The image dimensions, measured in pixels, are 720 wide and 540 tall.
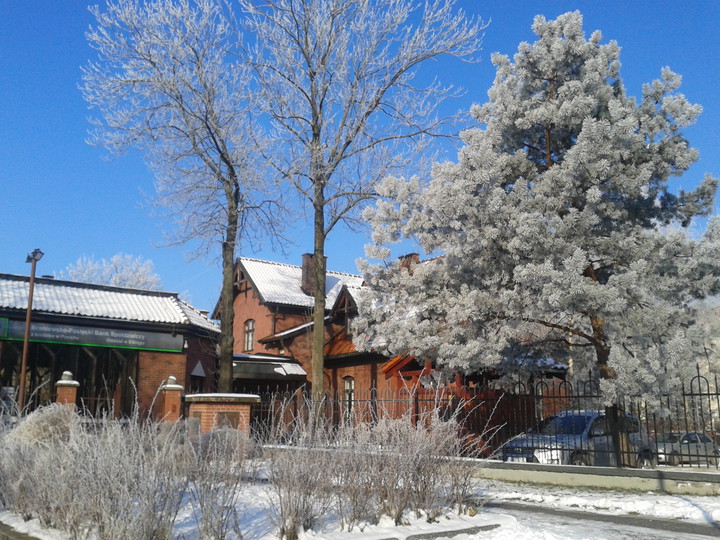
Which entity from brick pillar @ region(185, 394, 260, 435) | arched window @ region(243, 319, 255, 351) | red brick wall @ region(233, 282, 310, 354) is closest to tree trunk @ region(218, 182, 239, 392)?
brick pillar @ region(185, 394, 260, 435)

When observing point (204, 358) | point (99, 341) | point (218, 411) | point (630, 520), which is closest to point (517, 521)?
point (630, 520)

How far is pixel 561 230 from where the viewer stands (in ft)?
44.4

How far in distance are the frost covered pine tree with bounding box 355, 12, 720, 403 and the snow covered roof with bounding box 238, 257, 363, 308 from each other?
62.7 feet

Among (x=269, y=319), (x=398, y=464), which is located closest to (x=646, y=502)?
(x=398, y=464)

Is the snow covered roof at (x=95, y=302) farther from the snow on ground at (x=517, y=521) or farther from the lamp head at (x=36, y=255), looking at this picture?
the snow on ground at (x=517, y=521)

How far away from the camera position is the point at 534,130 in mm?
15539

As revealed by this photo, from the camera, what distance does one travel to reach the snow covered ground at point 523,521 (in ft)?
22.0

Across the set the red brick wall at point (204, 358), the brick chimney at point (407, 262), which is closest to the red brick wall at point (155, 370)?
the red brick wall at point (204, 358)

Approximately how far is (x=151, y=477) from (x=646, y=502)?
725 cm

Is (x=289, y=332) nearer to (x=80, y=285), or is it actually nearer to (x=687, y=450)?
(x=80, y=285)

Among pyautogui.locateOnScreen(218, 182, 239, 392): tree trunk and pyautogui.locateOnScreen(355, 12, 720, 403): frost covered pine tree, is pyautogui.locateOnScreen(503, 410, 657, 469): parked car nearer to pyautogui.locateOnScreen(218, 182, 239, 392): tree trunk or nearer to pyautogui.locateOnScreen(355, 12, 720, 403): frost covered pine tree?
pyautogui.locateOnScreen(355, 12, 720, 403): frost covered pine tree

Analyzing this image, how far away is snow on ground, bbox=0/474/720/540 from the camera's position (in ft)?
21.9

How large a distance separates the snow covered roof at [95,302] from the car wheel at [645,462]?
18951mm

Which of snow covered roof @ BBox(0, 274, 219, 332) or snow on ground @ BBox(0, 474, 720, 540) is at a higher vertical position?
snow covered roof @ BBox(0, 274, 219, 332)
